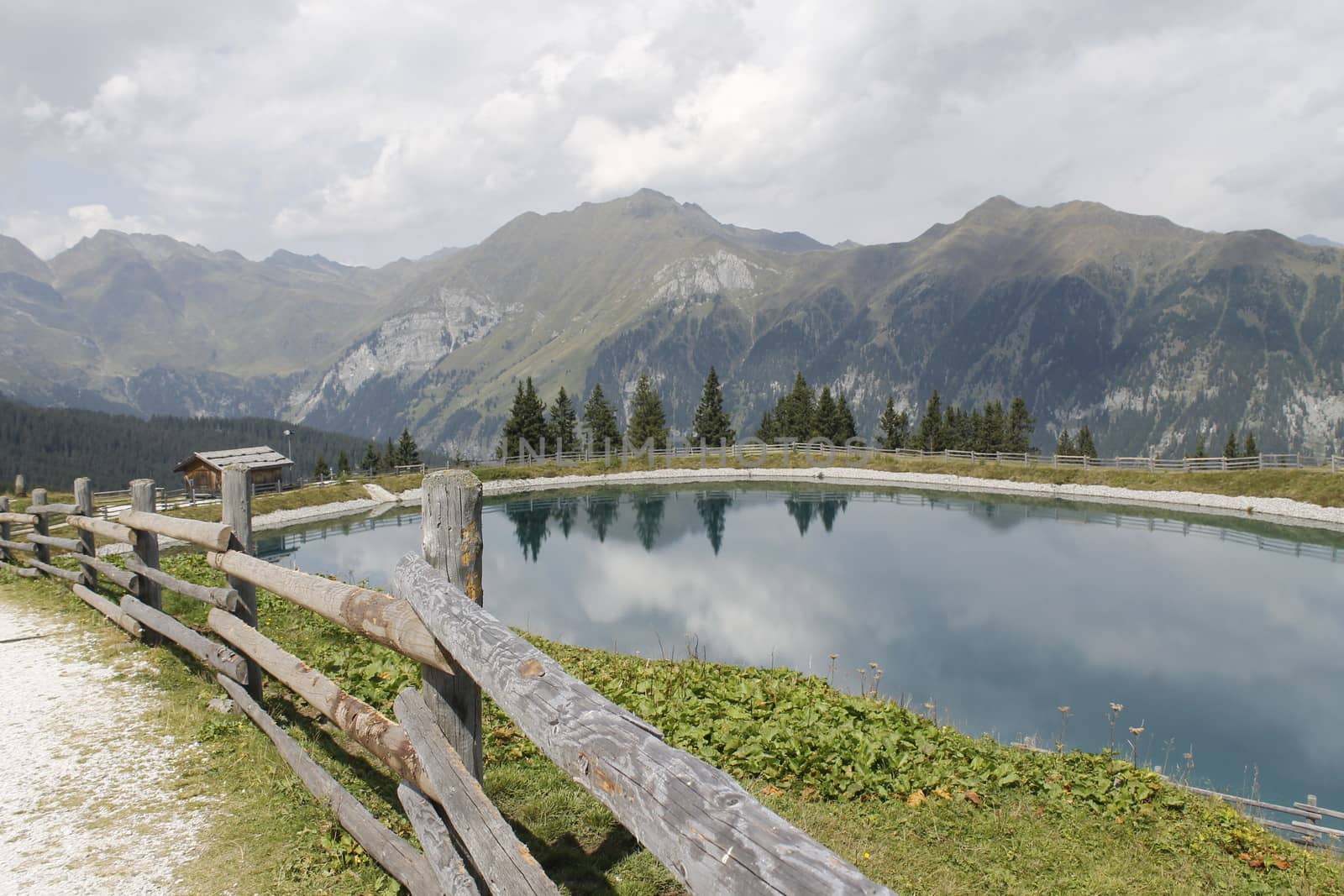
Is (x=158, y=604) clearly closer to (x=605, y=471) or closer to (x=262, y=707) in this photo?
(x=262, y=707)

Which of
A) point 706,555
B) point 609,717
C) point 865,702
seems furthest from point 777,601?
point 609,717

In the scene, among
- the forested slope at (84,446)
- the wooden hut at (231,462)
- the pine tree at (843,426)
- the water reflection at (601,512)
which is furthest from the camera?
the forested slope at (84,446)

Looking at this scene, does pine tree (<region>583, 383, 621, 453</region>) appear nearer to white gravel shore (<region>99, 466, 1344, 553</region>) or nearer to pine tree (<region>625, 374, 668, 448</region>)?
pine tree (<region>625, 374, 668, 448</region>)

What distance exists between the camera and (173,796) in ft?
20.0

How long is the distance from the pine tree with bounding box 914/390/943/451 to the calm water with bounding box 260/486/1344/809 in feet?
119

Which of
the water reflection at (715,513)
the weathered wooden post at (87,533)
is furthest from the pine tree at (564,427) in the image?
the weathered wooden post at (87,533)

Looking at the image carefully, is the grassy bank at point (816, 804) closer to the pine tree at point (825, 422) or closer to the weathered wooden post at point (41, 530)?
the weathered wooden post at point (41, 530)

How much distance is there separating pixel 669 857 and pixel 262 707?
7.26m

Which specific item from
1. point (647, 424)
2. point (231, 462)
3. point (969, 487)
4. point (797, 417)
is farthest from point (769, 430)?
point (231, 462)

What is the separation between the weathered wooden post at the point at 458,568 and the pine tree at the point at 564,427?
88755 mm

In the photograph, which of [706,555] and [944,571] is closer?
[944,571]

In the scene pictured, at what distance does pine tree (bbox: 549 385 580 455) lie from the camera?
9312 centimetres

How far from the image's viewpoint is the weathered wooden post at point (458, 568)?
429cm

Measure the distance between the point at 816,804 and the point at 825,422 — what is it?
9236 centimetres
